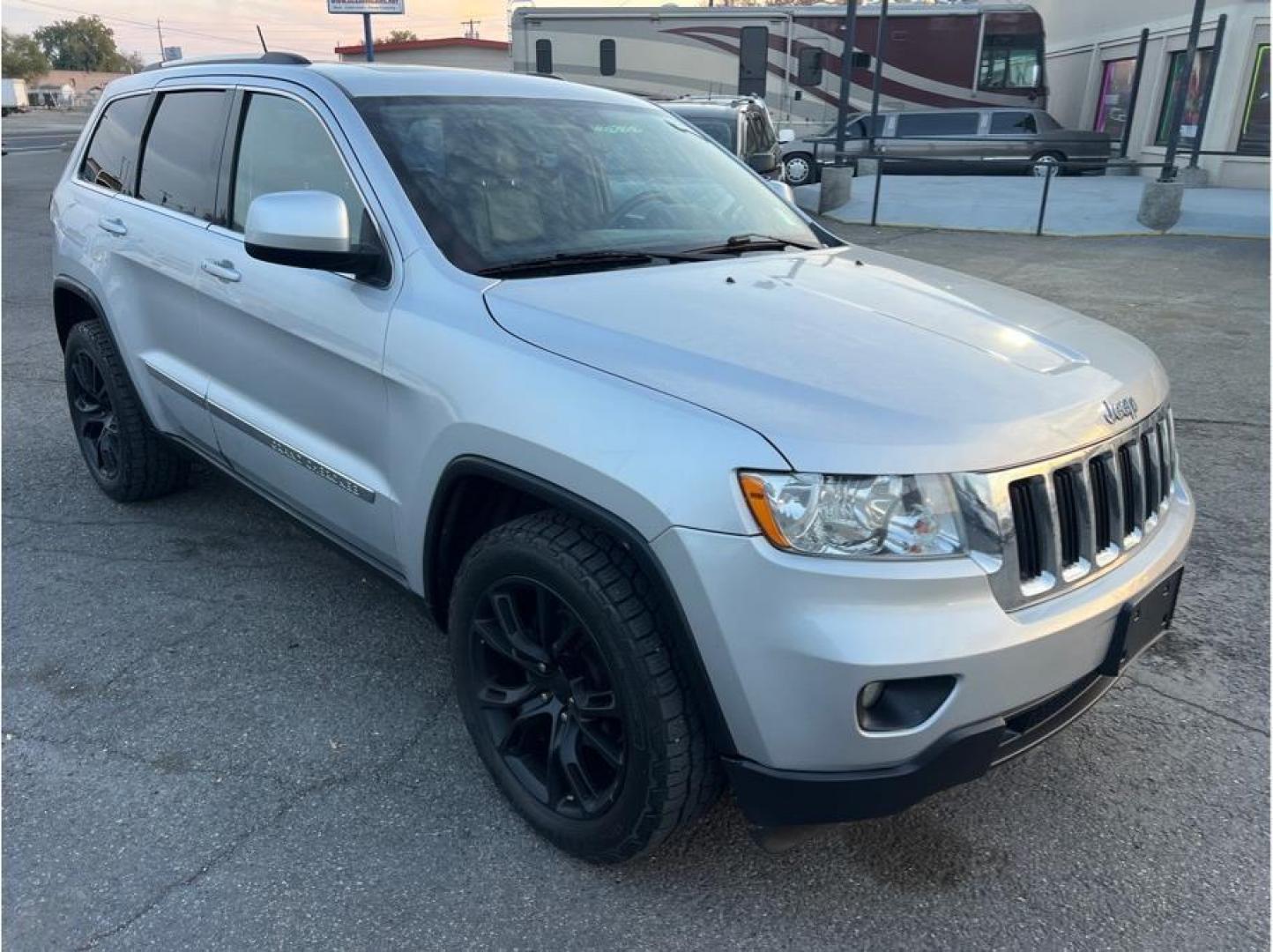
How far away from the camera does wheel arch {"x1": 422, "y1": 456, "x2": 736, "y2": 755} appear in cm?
194

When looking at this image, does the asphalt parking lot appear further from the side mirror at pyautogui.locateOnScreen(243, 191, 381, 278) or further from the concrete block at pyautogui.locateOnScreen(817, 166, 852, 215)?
the concrete block at pyautogui.locateOnScreen(817, 166, 852, 215)

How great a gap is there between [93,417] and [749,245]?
323 cm

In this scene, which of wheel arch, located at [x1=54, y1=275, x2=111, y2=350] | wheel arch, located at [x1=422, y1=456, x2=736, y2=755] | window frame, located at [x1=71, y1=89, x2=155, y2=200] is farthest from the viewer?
wheel arch, located at [x1=54, y1=275, x2=111, y2=350]

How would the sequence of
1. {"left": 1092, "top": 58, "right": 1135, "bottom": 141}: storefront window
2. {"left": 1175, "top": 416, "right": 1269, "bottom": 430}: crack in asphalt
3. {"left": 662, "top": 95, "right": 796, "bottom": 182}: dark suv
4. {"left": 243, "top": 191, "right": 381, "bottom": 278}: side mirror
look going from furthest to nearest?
1. {"left": 1092, "top": 58, "right": 1135, "bottom": 141}: storefront window
2. {"left": 662, "top": 95, "right": 796, "bottom": 182}: dark suv
3. {"left": 1175, "top": 416, "right": 1269, "bottom": 430}: crack in asphalt
4. {"left": 243, "top": 191, "right": 381, "bottom": 278}: side mirror

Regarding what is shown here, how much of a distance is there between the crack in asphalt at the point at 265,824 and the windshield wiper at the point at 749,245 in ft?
5.40

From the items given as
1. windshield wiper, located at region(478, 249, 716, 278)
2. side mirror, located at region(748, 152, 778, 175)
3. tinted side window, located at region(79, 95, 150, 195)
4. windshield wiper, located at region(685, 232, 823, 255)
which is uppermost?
tinted side window, located at region(79, 95, 150, 195)

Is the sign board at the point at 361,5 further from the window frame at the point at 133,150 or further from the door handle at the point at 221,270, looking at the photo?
the door handle at the point at 221,270

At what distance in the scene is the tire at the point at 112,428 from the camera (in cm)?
408

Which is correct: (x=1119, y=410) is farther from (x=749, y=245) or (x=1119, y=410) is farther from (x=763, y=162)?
(x=763, y=162)

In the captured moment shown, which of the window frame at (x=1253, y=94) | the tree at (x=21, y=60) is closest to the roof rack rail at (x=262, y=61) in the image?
the window frame at (x=1253, y=94)

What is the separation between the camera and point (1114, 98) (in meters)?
23.7

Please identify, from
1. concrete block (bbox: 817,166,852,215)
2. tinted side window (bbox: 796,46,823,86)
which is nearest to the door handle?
concrete block (bbox: 817,166,852,215)

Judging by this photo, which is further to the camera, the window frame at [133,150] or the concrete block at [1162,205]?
the concrete block at [1162,205]

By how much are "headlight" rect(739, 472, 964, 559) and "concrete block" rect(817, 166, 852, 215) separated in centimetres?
1445
